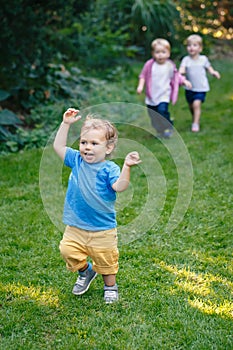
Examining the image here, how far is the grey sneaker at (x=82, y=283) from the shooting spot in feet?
10.4

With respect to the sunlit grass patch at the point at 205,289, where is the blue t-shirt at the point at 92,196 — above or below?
above

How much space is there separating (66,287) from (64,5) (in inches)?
186

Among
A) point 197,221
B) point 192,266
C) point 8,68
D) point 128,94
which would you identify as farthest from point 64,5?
point 192,266

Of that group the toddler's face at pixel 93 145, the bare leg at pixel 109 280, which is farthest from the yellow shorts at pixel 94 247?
the toddler's face at pixel 93 145

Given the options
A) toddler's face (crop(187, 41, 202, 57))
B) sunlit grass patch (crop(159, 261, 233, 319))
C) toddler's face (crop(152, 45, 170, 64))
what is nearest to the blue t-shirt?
sunlit grass patch (crop(159, 261, 233, 319))

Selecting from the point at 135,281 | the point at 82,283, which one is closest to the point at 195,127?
the point at 135,281

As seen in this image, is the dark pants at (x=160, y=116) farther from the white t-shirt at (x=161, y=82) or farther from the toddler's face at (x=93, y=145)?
the toddler's face at (x=93, y=145)

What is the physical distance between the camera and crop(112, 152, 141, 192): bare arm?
2.65m

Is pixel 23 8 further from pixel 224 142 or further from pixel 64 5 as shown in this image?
pixel 224 142

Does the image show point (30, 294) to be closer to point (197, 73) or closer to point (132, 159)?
point (132, 159)

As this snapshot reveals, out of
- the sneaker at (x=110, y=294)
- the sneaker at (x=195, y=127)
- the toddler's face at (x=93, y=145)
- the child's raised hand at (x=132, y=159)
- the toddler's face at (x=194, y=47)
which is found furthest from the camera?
the toddler's face at (x=194, y=47)

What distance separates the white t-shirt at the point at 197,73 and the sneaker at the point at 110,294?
4.62m

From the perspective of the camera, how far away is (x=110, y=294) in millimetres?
3092

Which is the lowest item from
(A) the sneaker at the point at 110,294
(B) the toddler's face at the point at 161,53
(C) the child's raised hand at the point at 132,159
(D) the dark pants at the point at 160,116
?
(A) the sneaker at the point at 110,294
